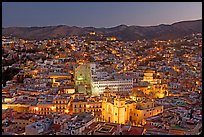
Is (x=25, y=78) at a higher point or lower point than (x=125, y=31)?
lower

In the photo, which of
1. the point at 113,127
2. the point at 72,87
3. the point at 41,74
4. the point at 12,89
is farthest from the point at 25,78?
the point at 113,127

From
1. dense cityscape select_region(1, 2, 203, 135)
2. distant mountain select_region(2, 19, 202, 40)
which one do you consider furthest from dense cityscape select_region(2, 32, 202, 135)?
distant mountain select_region(2, 19, 202, 40)

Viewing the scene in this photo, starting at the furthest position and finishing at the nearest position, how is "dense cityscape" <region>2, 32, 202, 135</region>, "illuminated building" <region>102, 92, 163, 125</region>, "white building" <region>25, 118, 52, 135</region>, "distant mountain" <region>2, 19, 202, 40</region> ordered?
"distant mountain" <region>2, 19, 202, 40</region> → "illuminated building" <region>102, 92, 163, 125</region> → "dense cityscape" <region>2, 32, 202, 135</region> → "white building" <region>25, 118, 52, 135</region>

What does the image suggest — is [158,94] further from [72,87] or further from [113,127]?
[113,127]

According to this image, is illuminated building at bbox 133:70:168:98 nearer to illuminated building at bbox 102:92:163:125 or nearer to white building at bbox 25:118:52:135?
illuminated building at bbox 102:92:163:125

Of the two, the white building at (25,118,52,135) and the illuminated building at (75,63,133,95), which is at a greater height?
the illuminated building at (75,63,133,95)

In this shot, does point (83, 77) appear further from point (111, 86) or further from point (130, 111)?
point (130, 111)

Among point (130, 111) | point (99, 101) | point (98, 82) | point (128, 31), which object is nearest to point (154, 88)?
point (98, 82)

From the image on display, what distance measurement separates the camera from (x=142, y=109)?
599 cm

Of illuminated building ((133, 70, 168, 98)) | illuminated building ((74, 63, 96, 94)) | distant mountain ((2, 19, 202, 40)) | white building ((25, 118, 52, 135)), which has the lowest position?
white building ((25, 118, 52, 135))

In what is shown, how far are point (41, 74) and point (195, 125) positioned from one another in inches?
268

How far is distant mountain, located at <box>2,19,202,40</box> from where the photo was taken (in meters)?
32.0

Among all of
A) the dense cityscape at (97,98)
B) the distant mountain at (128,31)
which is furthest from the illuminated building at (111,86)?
the distant mountain at (128,31)

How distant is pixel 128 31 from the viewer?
3372cm
